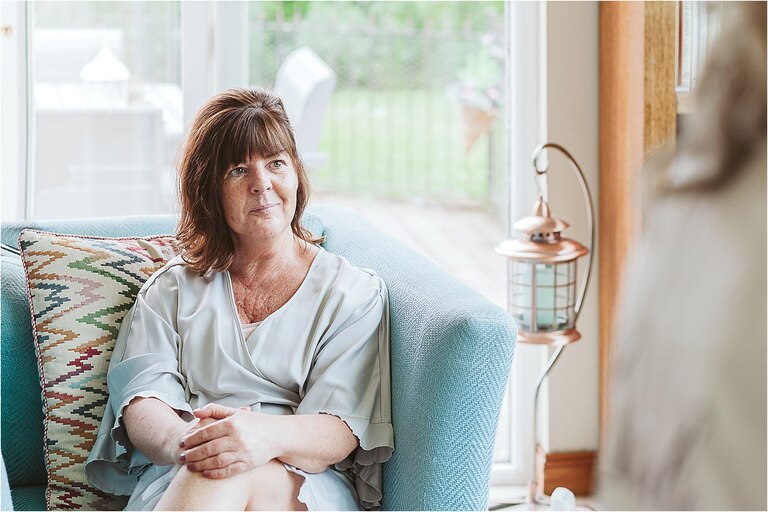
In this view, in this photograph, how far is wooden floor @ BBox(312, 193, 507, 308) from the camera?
→ 291cm

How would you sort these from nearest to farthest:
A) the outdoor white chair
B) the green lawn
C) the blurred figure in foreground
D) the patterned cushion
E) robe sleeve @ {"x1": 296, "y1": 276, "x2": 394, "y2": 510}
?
the blurred figure in foreground < robe sleeve @ {"x1": 296, "y1": 276, "x2": 394, "y2": 510} < the patterned cushion < the outdoor white chair < the green lawn

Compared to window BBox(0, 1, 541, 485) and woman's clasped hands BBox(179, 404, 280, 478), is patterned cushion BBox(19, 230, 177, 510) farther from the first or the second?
window BBox(0, 1, 541, 485)

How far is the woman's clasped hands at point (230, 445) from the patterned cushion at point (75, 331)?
1.02 ft

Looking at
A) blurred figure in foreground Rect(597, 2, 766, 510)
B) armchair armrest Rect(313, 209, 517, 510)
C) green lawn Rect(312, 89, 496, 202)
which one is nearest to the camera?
blurred figure in foreground Rect(597, 2, 766, 510)

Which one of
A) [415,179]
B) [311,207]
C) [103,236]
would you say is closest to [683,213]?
[103,236]

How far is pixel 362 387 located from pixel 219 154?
0.53 m

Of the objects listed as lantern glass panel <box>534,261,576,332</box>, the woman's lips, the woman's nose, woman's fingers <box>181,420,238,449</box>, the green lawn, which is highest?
the green lawn

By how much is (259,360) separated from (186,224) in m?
0.35

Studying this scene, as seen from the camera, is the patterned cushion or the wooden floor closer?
the patterned cushion

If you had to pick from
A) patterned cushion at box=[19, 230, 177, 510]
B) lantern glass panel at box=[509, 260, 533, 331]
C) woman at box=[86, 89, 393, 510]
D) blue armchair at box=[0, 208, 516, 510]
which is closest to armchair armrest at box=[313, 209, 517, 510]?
blue armchair at box=[0, 208, 516, 510]

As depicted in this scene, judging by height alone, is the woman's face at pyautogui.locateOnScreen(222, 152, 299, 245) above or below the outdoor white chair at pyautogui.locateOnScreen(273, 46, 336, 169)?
below

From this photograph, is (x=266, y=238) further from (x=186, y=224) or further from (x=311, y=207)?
(x=311, y=207)

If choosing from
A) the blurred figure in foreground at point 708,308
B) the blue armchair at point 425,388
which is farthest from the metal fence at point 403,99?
the blurred figure in foreground at point 708,308

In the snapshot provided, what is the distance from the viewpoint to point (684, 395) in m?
0.18
